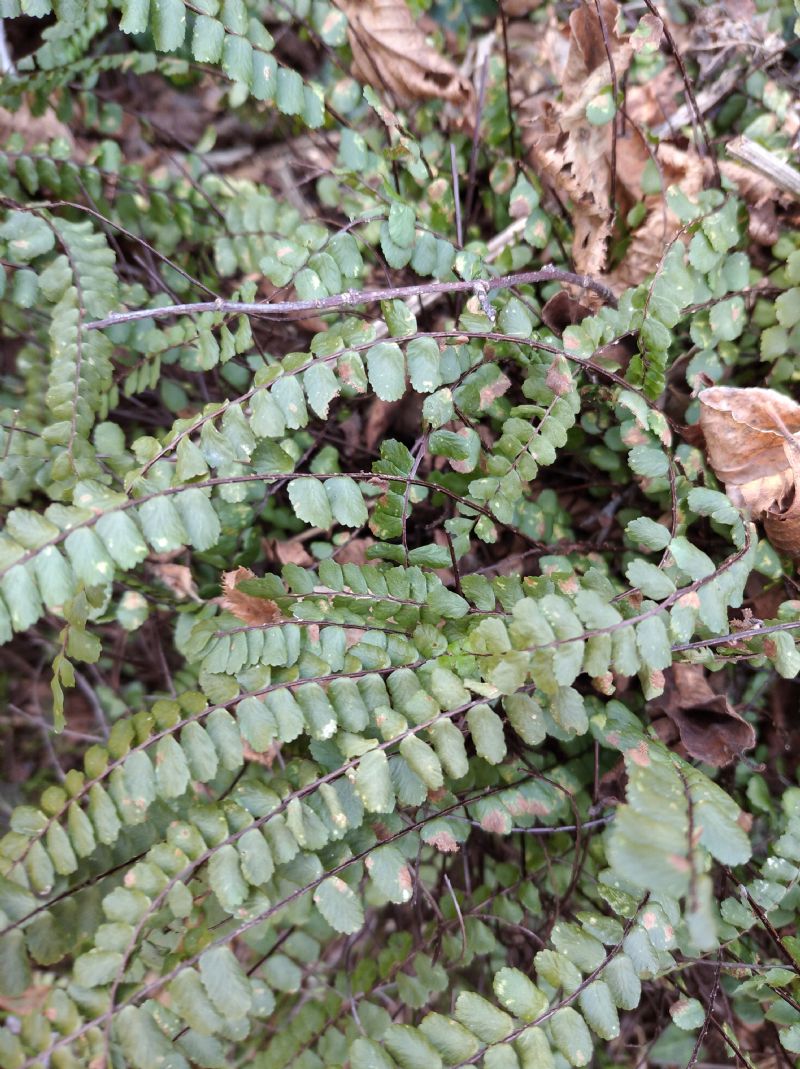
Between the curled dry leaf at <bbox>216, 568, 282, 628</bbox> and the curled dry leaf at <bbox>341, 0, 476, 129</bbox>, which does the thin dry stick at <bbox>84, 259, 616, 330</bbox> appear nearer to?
the curled dry leaf at <bbox>216, 568, 282, 628</bbox>

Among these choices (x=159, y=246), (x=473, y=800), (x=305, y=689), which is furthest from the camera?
(x=159, y=246)

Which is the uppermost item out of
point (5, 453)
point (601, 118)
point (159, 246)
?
point (601, 118)

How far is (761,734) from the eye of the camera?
179 centimetres

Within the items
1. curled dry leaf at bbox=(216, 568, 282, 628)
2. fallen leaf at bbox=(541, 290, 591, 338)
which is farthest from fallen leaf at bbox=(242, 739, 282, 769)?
fallen leaf at bbox=(541, 290, 591, 338)

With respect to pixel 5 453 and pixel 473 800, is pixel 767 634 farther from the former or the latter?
pixel 5 453

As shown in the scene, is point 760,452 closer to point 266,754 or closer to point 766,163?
point 766,163

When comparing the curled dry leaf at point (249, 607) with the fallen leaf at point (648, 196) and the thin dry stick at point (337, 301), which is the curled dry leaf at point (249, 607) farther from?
the fallen leaf at point (648, 196)

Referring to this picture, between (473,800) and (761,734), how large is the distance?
2.53 feet

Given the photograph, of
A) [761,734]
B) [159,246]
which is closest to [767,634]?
[761,734]

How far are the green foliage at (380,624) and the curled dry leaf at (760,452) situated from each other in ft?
0.21

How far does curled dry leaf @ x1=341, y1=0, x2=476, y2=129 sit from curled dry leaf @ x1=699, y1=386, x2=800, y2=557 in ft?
3.69

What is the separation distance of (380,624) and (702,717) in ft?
2.36

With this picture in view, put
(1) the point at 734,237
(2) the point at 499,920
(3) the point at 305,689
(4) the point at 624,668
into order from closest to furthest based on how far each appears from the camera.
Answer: (4) the point at 624,668 < (3) the point at 305,689 < (1) the point at 734,237 < (2) the point at 499,920

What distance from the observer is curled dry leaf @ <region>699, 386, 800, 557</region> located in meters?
1.51
